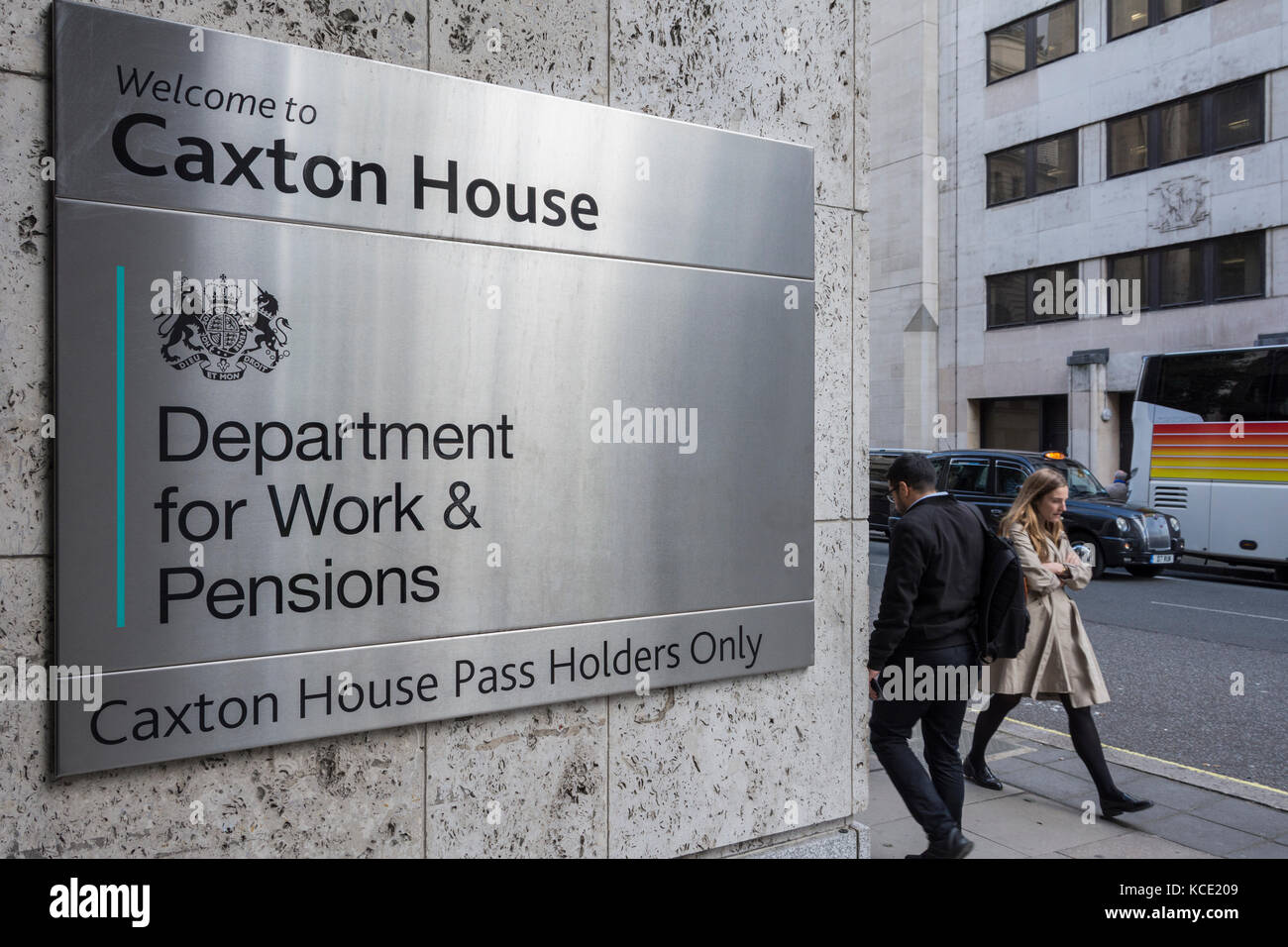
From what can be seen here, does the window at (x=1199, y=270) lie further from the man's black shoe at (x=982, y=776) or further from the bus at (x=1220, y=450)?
the man's black shoe at (x=982, y=776)

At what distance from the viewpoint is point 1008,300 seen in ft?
90.6

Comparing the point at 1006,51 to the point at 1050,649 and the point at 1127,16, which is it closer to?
the point at 1127,16

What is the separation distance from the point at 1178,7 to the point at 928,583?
2411cm

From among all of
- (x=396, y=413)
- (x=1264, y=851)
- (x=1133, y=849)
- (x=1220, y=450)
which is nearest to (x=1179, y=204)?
(x=1220, y=450)

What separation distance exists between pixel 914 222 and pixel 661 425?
27.9 m

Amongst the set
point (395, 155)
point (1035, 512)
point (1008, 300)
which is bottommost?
point (1035, 512)

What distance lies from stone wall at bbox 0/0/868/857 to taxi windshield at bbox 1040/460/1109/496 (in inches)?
480

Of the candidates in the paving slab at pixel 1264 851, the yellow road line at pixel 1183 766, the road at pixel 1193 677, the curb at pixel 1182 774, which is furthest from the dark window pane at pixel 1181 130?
the paving slab at pixel 1264 851

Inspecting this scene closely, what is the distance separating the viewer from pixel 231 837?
2.90 meters

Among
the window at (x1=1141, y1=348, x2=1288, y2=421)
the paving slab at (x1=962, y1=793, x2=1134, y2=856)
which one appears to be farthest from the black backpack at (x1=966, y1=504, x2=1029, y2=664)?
the window at (x1=1141, y1=348, x2=1288, y2=421)

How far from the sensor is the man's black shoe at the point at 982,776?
5703 mm

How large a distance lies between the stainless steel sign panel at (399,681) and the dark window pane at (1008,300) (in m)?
25.5

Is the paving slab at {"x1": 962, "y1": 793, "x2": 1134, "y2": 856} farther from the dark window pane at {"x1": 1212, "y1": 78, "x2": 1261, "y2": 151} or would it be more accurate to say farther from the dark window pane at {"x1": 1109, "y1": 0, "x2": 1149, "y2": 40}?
the dark window pane at {"x1": 1109, "y1": 0, "x2": 1149, "y2": 40}
